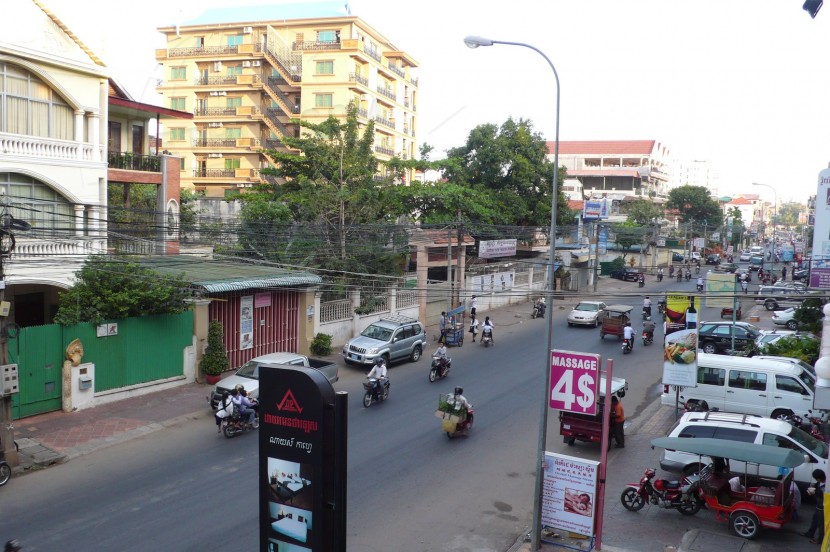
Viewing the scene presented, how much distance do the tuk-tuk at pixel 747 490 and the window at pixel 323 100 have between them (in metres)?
41.6

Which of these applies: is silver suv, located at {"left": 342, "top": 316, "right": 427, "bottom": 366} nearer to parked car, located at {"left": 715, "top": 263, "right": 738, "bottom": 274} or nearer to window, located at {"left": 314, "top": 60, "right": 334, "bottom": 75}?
parked car, located at {"left": 715, "top": 263, "right": 738, "bottom": 274}

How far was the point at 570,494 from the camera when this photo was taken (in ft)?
35.0

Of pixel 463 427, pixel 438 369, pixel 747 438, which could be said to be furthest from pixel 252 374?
pixel 747 438

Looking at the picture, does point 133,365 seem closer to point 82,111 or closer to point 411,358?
point 82,111

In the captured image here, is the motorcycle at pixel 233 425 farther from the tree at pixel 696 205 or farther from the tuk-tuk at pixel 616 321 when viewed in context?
the tree at pixel 696 205

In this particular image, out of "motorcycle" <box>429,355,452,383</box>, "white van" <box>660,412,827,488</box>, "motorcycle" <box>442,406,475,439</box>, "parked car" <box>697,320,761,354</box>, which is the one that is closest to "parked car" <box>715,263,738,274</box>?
"parked car" <box>697,320,761,354</box>

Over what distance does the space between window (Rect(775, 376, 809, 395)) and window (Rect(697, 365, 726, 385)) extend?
1308 mm

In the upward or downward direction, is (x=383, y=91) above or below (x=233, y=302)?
above

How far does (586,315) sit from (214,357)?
20070mm

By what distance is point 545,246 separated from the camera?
53.2 metres

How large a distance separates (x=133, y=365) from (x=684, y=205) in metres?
83.1

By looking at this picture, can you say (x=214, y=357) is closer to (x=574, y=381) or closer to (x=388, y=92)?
(x=574, y=381)

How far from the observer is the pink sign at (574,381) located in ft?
35.6

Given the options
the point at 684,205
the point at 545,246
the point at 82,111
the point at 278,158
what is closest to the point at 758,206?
the point at 684,205
